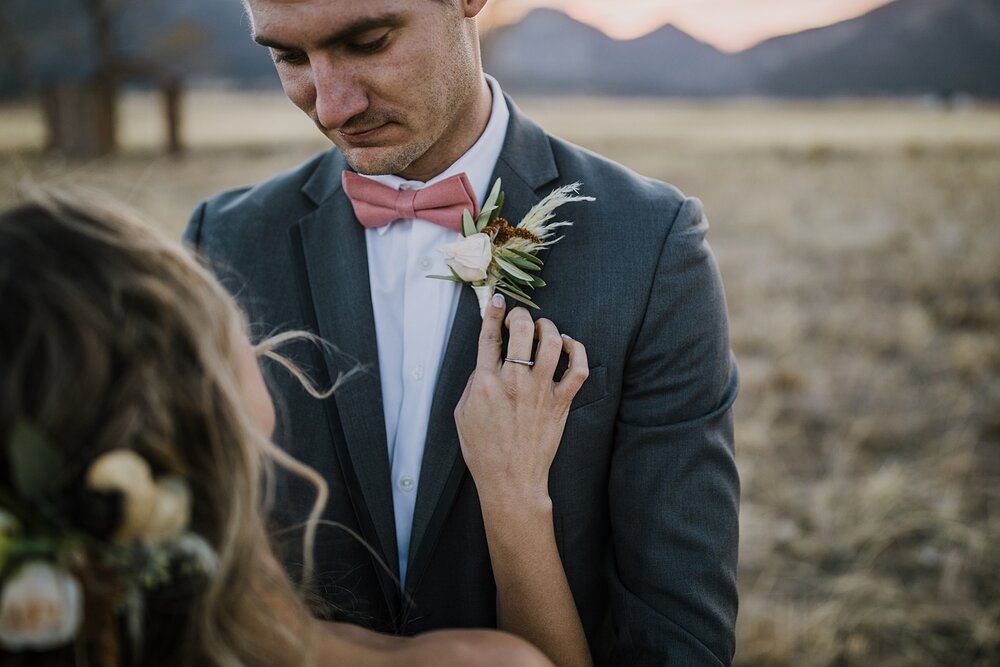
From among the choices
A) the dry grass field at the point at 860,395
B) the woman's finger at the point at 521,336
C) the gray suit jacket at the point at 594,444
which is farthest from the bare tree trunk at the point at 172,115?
the woman's finger at the point at 521,336

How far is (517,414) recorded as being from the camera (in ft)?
5.87

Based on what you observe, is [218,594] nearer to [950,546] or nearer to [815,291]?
[950,546]

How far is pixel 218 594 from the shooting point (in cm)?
119

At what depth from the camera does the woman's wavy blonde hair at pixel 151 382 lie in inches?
43.3

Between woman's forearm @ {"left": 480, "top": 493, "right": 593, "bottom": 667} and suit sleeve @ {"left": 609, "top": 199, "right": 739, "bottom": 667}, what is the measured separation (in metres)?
0.24

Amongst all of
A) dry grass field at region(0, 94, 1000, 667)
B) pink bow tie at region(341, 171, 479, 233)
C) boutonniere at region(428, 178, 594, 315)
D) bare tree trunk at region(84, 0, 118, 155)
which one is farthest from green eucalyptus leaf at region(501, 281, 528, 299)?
bare tree trunk at region(84, 0, 118, 155)

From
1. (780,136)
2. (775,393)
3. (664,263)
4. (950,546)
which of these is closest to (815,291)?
(775,393)

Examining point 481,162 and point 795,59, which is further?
point 795,59

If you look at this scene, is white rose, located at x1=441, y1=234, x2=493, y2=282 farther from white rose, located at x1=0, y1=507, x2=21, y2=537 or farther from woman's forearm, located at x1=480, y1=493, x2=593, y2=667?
white rose, located at x1=0, y1=507, x2=21, y2=537

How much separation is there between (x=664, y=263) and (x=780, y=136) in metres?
24.6

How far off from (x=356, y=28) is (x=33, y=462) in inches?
49.6

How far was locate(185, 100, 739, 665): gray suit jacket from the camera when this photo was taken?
6.41 ft

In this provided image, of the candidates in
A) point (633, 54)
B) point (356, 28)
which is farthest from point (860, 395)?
point (633, 54)

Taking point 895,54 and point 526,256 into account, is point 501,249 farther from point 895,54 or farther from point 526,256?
point 895,54
